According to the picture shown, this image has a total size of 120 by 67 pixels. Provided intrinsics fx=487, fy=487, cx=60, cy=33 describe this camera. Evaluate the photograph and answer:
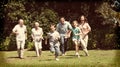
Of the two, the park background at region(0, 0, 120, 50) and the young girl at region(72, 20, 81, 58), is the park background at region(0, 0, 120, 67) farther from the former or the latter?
the young girl at region(72, 20, 81, 58)

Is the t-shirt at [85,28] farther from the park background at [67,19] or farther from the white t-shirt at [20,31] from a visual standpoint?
the white t-shirt at [20,31]

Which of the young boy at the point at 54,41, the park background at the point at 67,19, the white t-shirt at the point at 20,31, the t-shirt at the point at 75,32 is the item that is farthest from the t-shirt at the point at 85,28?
the white t-shirt at the point at 20,31

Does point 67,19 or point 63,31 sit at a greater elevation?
point 67,19

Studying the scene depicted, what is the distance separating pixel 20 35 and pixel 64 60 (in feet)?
5.65

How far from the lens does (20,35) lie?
13945mm

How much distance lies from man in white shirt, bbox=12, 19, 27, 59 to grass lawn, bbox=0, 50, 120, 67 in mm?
175

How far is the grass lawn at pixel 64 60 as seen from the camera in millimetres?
12375

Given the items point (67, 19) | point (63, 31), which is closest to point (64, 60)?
point (63, 31)

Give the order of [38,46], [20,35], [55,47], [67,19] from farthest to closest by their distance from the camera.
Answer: [67,19] → [20,35] → [38,46] → [55,47]

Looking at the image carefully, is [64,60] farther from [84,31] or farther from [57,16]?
[57,16]

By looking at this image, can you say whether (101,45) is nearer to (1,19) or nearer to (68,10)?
(68,10)

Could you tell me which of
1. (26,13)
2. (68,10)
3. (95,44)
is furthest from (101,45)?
(26,13)

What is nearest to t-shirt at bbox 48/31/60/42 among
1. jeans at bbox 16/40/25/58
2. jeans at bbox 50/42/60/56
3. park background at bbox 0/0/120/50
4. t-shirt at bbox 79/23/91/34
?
jeans at bbox 50/42/60/56

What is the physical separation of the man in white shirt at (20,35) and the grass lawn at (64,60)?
0.57 feet
